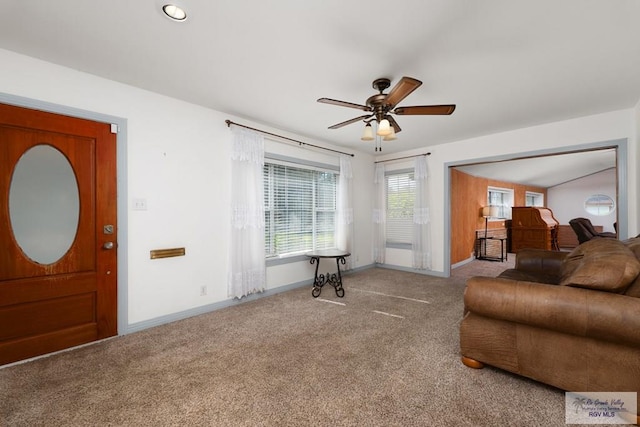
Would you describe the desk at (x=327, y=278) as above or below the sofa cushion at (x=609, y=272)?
below

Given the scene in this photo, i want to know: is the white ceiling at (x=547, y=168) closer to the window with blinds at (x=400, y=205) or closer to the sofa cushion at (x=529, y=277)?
the window with blinds at (x=400, y=205)

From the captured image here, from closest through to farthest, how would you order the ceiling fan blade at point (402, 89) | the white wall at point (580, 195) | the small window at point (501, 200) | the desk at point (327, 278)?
the ceiling fan blade at point (402, 89), the desk at point (327, 278), the small window at point (501, 200), the white wall at point (580, 195)

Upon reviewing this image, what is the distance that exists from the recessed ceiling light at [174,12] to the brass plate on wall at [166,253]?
221 centimetres

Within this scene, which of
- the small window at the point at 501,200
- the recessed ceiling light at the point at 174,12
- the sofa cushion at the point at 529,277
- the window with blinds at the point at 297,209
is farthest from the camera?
the small window at the point at 501,200

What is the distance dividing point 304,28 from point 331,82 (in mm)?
823

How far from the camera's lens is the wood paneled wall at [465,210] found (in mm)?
5910

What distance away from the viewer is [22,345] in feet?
7.29

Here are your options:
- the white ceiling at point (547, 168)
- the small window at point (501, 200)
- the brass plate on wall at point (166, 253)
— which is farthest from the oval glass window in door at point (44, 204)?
the small window at point (501, 200)

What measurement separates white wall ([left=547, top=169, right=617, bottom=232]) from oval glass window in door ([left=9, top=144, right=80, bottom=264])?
44.3 ft

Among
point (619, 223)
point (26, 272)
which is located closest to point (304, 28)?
point (26, 272)

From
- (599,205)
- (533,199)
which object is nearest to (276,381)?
(533,199)

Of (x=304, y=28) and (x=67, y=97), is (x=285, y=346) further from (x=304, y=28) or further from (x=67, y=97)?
(x=67, y=97)

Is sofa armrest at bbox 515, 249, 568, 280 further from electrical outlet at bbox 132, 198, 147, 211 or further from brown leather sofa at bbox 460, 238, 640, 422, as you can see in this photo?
electrical outlet at bbox 132, 198, 147, 211

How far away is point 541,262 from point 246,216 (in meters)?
3.60
